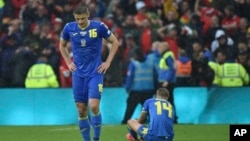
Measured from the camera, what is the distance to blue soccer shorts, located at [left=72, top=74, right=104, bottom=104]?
13.5 metres

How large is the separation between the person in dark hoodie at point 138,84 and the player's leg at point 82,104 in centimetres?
616

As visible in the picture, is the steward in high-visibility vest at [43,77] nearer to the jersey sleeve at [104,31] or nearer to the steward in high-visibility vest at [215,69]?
the steward in high-visibility vest at [215,69]

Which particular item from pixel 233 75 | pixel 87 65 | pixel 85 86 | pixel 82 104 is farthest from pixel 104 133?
pixel 233 75

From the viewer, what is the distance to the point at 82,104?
13.7 metres

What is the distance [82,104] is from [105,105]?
6.32 m

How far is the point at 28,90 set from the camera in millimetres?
20016

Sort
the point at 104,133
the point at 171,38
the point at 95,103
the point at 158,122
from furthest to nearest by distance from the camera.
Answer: the point at 171,38, the point at 104,133, the point at 95,103, the point at 158,122

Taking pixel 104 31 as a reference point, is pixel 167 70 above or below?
below

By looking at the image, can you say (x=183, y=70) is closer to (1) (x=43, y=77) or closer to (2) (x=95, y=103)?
(1) (x=43, y=77)

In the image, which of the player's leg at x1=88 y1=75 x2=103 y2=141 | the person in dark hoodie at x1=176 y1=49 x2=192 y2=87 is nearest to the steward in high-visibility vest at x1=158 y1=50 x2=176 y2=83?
the person in dark hoodie at x1=176 y1=49 x2=192 y2=87

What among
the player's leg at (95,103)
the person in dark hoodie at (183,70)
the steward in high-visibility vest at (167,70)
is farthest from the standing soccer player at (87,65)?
the person in dark hoodie at (183,70)

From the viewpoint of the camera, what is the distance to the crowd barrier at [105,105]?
65.4 ft

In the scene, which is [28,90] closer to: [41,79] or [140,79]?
[41,79]

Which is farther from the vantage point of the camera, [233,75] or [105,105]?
[233,75]
